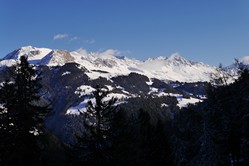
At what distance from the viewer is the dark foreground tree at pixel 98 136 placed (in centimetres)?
2544

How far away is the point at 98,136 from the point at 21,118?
20.2ft

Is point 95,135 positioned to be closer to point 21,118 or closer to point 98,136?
point 98,136

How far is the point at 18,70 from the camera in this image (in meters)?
22.1

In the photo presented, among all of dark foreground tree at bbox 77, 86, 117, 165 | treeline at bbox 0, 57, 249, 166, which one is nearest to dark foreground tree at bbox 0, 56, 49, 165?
treeline at bbox 0, 57, 249, 166

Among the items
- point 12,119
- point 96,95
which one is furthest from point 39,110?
point 96,95

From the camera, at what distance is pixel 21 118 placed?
2142 centimetres

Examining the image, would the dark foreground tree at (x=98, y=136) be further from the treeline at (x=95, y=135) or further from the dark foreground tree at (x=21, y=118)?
the dark foreground tree at (x=21, y=118)

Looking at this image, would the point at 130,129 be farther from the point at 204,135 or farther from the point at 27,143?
the point at 27,143

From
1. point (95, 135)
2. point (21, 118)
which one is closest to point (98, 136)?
point (95, 135)

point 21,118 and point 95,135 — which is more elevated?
point 21,118

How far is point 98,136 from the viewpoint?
25469mm

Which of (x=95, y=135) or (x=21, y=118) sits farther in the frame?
(x=95, y=135)

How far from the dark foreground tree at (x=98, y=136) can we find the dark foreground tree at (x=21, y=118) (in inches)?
161

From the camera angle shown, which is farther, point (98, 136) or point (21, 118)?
point (98, 136)
